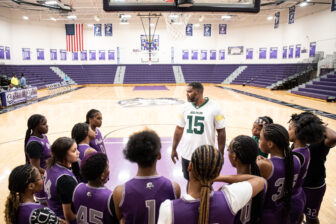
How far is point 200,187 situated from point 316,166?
1.69 metres

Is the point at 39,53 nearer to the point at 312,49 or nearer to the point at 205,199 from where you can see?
the point at 312,49

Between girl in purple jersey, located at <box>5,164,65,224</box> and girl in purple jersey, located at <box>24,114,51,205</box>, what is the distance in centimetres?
114

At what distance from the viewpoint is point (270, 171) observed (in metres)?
1.92

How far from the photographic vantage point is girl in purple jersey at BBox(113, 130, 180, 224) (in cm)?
156

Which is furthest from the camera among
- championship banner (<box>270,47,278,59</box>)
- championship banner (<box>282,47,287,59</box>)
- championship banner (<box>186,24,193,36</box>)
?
championship banner (<box>186,24,193,36</box>)

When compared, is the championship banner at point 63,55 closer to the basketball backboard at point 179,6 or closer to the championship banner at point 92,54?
the championship banner at point 92,54

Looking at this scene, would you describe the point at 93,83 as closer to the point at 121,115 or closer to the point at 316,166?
the point at 121,115

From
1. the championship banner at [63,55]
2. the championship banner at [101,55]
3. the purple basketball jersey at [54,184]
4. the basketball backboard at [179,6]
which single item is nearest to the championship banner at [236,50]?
the championship banner at [101,55]

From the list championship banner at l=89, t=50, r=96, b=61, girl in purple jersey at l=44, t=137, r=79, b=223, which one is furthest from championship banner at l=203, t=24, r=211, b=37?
girl in purple jersey at l=44, t=137, r=79, b=223

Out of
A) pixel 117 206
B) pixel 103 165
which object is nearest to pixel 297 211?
pixel 117 206

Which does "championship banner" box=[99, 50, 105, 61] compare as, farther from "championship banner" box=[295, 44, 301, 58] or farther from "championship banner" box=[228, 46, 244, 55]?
"championship banner" box=[295, 44, 301, 58]

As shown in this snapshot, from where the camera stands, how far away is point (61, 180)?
207 centimetres

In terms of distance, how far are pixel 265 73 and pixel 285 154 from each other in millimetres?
24628

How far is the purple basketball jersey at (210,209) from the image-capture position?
1.35 m
